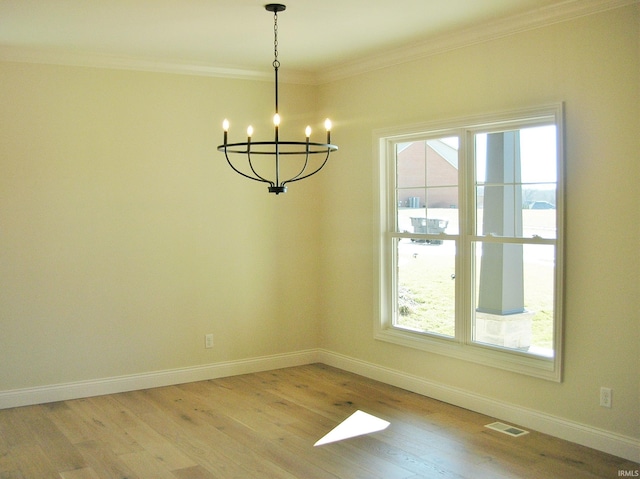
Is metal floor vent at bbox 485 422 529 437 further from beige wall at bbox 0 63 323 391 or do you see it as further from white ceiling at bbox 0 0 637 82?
white ceiling at bbox 0 0 637 82

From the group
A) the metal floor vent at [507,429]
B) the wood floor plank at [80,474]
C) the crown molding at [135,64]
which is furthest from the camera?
the crown molding at [135,64]

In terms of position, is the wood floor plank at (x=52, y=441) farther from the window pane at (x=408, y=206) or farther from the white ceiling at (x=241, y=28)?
the window pane at (x=408, y=206)

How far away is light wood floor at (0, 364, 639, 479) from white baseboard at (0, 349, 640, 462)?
3.3 inches

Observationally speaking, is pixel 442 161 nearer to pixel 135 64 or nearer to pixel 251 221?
pixel 251 221

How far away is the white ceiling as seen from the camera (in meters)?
3.91

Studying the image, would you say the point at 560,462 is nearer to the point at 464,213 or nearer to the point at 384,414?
the point at 384,414

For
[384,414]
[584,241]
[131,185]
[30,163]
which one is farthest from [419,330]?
[30,163]

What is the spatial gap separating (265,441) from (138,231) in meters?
2.16

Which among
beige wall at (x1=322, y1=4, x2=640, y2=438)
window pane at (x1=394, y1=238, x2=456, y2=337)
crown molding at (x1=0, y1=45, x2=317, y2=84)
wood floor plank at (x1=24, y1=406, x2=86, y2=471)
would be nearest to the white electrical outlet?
beige wall at (x1=322, y1=4, x2=640, y2=438)

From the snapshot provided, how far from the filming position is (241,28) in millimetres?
4426

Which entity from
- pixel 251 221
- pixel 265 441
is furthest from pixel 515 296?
pixel 251 221

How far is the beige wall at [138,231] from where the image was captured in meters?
4.89

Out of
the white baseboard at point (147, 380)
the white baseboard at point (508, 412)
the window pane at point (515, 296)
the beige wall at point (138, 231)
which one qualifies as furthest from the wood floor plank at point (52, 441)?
the window pane at point (515, 296)

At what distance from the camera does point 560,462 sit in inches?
→ 146
